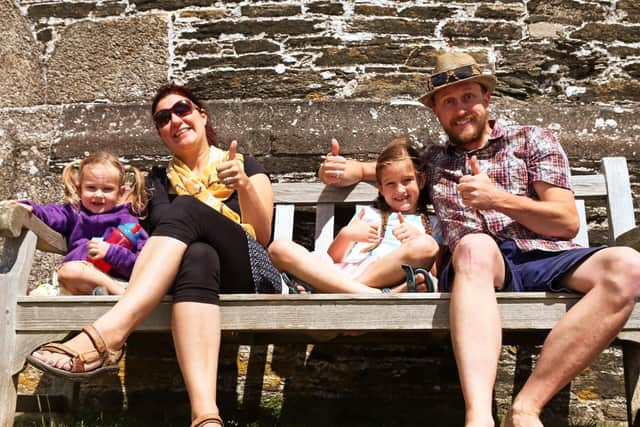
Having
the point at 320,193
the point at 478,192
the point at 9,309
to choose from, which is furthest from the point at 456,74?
the point at 9,309

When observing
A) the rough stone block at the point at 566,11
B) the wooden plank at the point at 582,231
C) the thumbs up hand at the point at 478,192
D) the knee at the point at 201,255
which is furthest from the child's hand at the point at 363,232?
the rough stone block at the point at 566,11

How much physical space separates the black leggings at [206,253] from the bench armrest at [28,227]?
18.8 inches

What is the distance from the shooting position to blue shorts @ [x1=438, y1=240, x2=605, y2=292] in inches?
106

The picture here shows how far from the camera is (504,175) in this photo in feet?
10.1

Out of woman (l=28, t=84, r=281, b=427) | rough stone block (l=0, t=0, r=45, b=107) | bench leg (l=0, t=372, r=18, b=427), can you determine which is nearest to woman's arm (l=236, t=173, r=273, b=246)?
woman (l=28, t=84, r=281, b=427)

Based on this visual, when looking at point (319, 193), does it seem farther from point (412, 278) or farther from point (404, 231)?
point (412, 278)

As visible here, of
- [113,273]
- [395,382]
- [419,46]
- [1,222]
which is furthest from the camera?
[419,46]

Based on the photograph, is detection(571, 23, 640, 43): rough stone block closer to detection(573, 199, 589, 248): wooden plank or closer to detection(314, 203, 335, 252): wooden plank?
detection(573, 199, 589, 248): wooden plank

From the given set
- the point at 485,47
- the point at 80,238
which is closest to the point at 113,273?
the point at 80,238

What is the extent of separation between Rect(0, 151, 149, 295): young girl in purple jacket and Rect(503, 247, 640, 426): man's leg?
1575 millimetres

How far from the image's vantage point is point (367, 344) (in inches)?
142

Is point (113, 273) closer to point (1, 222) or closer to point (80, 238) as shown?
point (80, 238)

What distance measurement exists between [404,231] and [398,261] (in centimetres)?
23

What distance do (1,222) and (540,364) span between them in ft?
5.97
